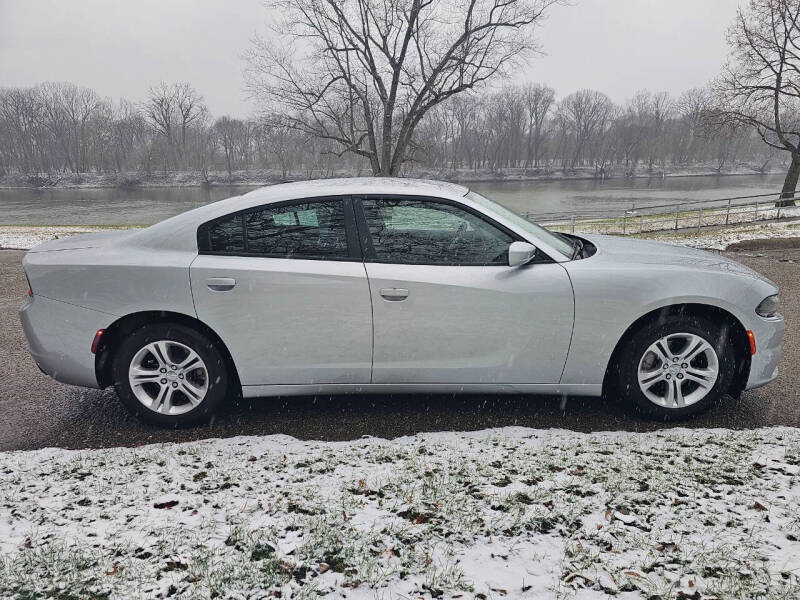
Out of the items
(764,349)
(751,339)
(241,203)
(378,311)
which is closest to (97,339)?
→ (241,203)

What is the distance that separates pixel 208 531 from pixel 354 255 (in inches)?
71.7

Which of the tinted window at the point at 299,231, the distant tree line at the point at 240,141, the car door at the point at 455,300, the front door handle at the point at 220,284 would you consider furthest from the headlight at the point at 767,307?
the distant tree line at the point at 240,141

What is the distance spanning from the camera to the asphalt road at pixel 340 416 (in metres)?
3.37

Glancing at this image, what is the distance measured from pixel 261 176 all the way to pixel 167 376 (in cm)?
7544

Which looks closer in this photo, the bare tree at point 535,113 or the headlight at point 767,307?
the headlight at point 767,307

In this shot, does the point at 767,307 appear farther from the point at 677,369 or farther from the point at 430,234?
the point at 430,234

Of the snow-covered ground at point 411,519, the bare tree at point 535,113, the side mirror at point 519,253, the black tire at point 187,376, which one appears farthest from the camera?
the bare tree at point 535,113

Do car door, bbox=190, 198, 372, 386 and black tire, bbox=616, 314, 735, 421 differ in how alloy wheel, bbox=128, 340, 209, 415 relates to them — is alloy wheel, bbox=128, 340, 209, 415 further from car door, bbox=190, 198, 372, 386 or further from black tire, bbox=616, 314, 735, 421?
black tire, bbox=616, 314, 735, 421

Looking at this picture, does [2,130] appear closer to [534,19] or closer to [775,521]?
[534,19]

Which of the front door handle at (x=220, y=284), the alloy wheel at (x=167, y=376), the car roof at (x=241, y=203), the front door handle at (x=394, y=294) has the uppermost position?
the car roof at (x=241, y=203)

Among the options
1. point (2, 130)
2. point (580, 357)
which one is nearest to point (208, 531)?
point (580, 357)

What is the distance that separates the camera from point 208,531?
2074 mm

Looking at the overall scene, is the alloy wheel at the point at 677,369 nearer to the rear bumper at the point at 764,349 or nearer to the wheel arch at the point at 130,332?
the rear bumper at the point at 764,349

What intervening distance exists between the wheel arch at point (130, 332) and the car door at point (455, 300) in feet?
3.57
